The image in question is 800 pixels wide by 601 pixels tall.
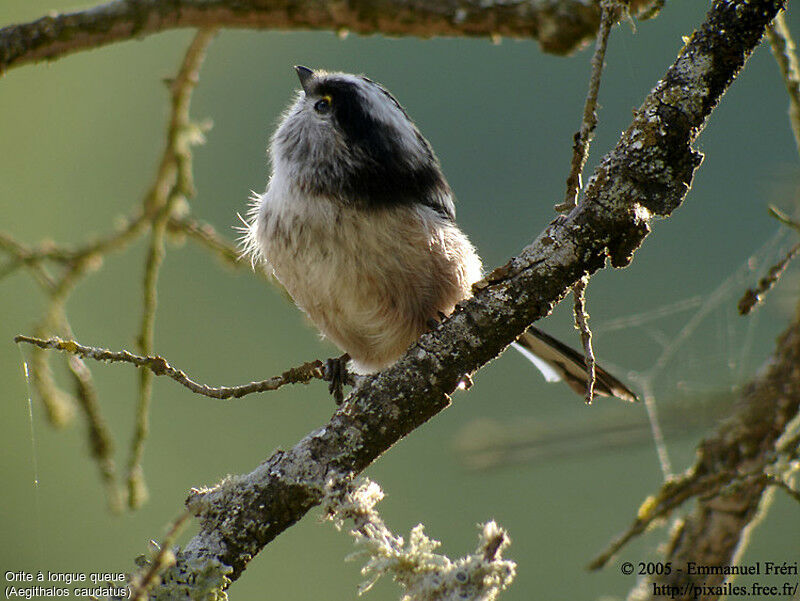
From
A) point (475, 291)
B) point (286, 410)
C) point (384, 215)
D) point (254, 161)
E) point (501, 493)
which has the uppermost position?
point (254, 161)

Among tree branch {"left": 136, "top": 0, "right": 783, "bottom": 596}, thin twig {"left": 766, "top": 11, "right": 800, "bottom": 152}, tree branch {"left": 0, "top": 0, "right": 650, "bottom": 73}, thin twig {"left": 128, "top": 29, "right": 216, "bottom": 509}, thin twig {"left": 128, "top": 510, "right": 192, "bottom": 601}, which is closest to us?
thin twig {"left": 128, "top": 510, "right": 192, "bottom": 601}

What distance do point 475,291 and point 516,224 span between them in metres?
7.56

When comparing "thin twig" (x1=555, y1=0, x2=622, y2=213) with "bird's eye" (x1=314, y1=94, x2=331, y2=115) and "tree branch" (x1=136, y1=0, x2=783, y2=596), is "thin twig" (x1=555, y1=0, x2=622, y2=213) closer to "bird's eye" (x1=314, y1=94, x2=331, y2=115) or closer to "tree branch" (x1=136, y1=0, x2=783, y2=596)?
"tree branch" (x1=136, y1=0, x2=783, y2=596)

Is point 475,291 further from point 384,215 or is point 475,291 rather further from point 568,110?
point 568,110

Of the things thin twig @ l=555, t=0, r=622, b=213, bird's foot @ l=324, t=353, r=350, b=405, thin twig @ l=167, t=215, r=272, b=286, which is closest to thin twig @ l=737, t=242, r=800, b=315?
thin twig @ l=555, t=0, r=622, b=213

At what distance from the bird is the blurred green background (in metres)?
1.71

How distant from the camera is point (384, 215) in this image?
2.55 m

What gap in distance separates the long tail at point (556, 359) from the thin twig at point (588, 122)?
3.91 ft

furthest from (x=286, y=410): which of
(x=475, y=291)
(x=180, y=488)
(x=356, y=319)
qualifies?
(x=475, y=291)

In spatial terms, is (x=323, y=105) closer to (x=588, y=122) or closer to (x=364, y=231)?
(x=364, y=231)

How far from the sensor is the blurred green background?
6879 millimetres

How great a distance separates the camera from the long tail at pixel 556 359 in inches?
113

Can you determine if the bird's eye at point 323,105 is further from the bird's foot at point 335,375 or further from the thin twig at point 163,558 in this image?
the thin twig at point 163,558

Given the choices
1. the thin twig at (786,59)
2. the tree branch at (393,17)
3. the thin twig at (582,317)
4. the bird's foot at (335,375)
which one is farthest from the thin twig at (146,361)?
the thin twig at (786,59)
